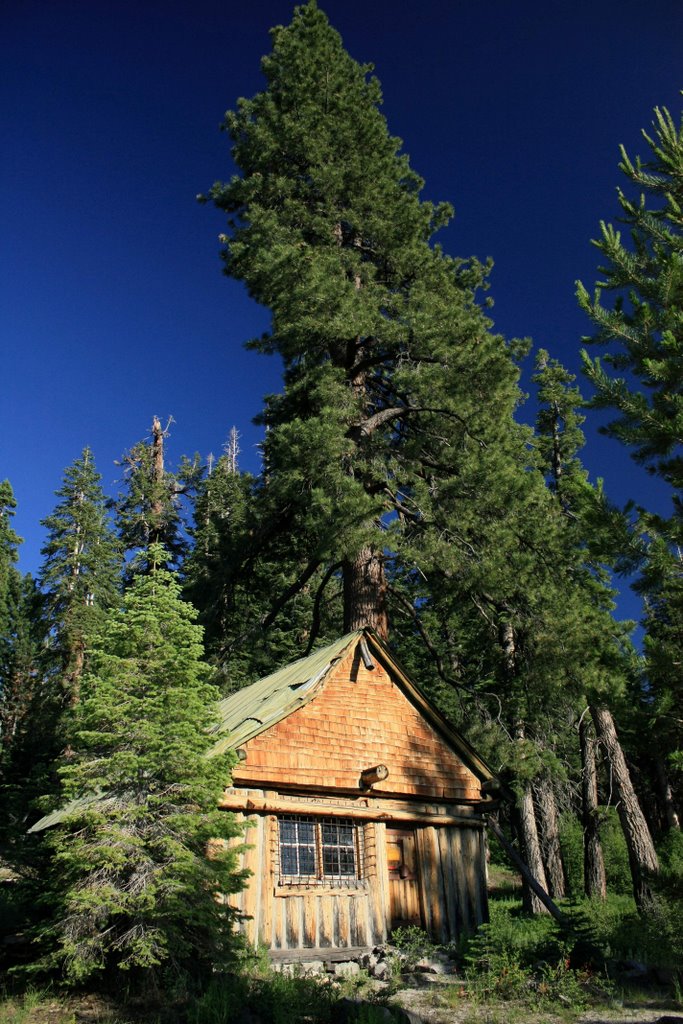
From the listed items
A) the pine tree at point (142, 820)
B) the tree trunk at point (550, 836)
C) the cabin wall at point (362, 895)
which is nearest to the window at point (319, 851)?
the cabin wall at point (362, 895)

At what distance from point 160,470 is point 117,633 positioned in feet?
93.5

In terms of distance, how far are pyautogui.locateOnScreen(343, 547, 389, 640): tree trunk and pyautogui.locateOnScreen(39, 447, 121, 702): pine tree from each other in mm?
15326

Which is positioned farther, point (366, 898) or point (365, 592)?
point (365, 592)

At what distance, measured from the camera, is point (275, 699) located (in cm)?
1325

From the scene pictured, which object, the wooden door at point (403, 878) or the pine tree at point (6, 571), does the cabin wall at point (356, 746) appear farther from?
the pine tree at point (6, 571)

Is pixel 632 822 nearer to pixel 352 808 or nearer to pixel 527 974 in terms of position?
pixel 352 808

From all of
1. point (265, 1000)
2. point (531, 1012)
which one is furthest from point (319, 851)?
point (531, 1012)

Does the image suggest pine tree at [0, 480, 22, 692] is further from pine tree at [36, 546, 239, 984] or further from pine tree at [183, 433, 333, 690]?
pine tree at [36, 546, 239, 984]

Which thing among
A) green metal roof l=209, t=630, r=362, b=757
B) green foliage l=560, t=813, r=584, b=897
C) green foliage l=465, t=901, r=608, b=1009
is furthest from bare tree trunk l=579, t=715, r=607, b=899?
green foliage l=465, t=901, r=608, b=1009

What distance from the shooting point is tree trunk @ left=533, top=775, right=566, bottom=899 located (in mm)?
23109

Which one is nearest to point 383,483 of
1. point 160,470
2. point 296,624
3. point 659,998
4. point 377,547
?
point 377,547

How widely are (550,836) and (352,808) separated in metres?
14.2

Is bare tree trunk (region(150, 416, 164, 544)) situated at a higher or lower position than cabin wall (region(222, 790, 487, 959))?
higher

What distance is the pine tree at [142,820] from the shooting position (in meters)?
8.37
